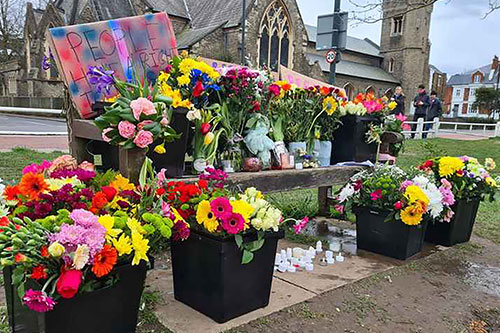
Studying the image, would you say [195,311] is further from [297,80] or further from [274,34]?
[274,34]

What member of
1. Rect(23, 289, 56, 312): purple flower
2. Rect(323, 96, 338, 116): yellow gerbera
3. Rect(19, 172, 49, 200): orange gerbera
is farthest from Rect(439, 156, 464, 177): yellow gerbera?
Rect(23, 289, 56, 312): purple flower

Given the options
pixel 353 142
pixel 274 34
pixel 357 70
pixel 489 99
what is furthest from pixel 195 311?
pixel 489 99

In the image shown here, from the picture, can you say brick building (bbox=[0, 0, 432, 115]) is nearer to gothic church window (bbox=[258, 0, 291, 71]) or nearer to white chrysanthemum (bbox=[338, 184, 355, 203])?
gothic church window (bbox=[258, 0, 291, 71])

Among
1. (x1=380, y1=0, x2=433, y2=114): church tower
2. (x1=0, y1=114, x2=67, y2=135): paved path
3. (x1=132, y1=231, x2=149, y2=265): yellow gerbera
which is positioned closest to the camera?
(x1=132, y1=231, x2=149, y2=265): yellow gerbera

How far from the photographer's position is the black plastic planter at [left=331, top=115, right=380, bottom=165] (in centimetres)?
398

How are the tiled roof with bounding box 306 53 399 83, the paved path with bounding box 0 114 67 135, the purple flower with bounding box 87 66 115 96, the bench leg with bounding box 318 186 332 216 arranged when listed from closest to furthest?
the purple flower with bounding box 87 66 115 96
the bench leg with bounding box 318 186 332 216
the paved path with bounding box 0 114 67 135
the tiled roof with bounding box 306 53 399 83

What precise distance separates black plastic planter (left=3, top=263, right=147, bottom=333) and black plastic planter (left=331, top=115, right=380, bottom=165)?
2688 millimetres

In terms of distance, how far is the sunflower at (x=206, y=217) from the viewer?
2.07 metres

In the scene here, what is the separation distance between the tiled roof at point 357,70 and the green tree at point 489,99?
1876 cm

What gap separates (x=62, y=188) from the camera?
6.50 ft

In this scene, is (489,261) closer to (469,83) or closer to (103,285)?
(103,285)

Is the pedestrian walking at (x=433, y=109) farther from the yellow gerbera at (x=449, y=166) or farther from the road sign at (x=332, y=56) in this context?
the yellow gerbera at (x=449, y=166)

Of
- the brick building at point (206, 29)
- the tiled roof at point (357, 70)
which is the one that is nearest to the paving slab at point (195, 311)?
the brick building at point (206, 29)

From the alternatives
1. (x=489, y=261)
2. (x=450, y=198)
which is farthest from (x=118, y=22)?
(x=489, y=261)
